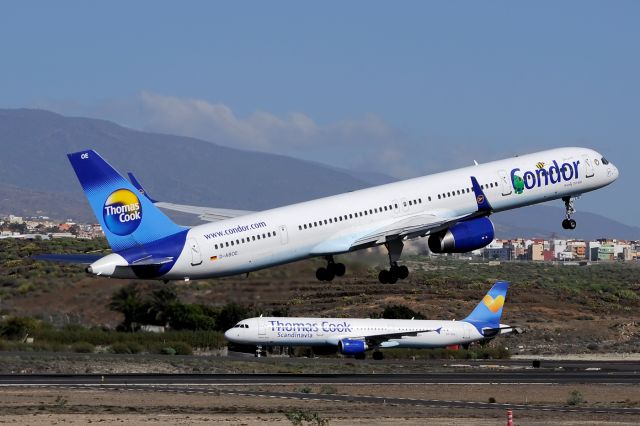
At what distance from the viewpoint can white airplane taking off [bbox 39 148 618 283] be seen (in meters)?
70.5

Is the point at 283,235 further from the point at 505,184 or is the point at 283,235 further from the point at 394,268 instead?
the point at 505,184

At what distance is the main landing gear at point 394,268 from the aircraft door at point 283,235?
6605 mm

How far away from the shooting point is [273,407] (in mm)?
73562

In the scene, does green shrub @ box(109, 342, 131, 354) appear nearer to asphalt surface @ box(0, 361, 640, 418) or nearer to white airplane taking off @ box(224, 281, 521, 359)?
white airplane taking off @ box(224, 281, 521, 359)

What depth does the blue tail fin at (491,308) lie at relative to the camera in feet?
392

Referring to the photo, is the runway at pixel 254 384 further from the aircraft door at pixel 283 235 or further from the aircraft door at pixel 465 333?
the aircraft door at pixel 465 333

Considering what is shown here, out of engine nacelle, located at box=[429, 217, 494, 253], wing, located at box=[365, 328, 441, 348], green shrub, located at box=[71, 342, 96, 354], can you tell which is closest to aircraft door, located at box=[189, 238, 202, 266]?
engine nacelle, located at box=[429, 217, 494, 253]

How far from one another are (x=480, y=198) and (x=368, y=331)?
38.1 metres

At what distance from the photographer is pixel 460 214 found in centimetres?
7925

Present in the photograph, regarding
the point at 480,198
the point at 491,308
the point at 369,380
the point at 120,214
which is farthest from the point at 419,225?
the point at 491,308

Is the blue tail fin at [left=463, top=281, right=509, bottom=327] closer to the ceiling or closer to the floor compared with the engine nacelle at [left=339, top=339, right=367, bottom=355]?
closer to the ceiling

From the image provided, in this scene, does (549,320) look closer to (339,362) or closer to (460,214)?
(339,362)

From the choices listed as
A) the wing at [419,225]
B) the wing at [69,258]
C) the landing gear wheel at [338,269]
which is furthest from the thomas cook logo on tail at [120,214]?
the landing gear wheel at [338,269]

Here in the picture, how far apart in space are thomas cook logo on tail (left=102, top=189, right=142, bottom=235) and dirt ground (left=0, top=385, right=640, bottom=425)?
28.7ft
